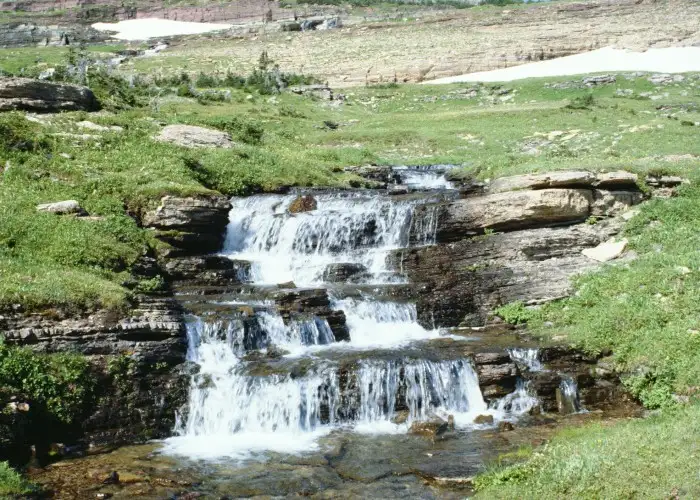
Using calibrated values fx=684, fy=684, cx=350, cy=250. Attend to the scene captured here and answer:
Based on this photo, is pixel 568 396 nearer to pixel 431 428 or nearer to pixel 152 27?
pixel 431 428

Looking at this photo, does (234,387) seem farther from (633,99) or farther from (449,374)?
(633,99)

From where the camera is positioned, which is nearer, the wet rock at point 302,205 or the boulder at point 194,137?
the wet rock at point 302,205

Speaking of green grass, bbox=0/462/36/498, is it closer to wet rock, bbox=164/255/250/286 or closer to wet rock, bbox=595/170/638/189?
wet rock, bbox=164/255/250/286

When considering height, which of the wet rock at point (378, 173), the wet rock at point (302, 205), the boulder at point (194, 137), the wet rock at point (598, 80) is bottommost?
the wet rock at point (302, 205)

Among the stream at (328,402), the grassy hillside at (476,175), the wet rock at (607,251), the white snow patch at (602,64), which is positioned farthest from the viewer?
the white snow patch at (602,64)

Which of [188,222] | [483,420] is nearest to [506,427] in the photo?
[483,420]

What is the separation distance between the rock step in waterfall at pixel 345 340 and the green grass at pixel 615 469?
357 centimetres

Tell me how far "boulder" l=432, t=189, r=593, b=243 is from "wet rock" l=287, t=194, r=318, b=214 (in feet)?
17.3

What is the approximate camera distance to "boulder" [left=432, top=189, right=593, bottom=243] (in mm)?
20094

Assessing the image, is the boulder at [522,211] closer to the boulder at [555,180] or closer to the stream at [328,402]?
the boulder at [555,180]

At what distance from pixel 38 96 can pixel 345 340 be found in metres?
19.9

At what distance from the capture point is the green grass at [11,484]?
31.8 feet

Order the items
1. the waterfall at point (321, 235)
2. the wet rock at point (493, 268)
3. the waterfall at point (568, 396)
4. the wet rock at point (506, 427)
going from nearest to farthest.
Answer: the wet rock at point (506, 427)
the waterfall at point (568, 396)
the wet rock at point (493, 268)
the waterfall at point (321, 235)

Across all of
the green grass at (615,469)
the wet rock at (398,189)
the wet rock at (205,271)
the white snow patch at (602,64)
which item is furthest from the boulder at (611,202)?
the white snow patch at (602,64)
